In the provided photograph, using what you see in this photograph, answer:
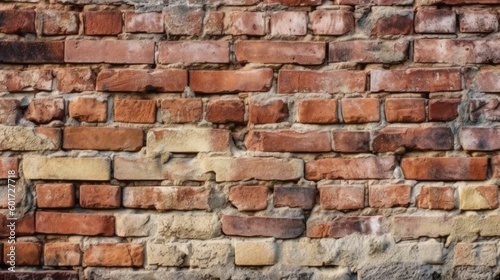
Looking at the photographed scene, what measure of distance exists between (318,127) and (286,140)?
101mm

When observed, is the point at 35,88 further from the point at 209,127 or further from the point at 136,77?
the point at 209,127

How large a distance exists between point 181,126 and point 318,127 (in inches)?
15.8

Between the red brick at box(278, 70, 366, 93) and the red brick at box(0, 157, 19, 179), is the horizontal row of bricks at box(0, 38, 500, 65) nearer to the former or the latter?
the red brick at box(278, 70, 366, 93)

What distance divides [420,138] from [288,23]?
0.51m

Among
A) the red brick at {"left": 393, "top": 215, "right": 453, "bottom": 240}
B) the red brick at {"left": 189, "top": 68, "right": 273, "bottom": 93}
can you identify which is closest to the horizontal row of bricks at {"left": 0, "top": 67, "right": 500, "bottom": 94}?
the red brick at {"left": 189, "top": 68, "right": 273, "bottom": 93}

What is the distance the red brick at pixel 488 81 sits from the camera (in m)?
1.78

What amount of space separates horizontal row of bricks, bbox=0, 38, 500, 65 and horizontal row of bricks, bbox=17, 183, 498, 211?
37 centimetres

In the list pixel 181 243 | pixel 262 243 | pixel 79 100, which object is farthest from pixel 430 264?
pixel 79 100

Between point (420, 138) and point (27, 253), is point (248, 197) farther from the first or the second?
point (27, 253)

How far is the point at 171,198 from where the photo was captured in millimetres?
1785

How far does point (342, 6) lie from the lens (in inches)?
71.1

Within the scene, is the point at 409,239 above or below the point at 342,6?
below

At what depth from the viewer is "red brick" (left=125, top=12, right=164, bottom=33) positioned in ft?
5.90

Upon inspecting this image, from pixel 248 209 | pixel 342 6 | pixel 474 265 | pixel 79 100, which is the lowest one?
pixel 474 265
